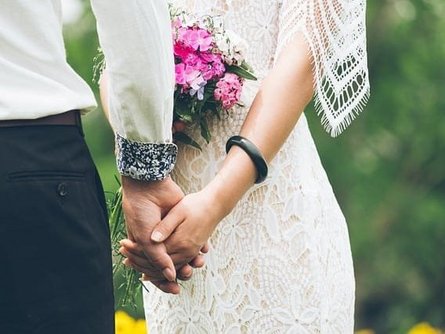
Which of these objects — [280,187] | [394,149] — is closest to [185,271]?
[280,187]

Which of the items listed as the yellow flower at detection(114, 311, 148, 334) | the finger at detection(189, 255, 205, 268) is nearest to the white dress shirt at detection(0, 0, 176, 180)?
the finger at detection(189, 255, 205, 268)

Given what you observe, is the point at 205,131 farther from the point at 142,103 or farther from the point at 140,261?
the point at 142,103

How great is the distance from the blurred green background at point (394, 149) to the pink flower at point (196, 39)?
20.3 ft

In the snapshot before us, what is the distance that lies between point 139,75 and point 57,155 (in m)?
0.29

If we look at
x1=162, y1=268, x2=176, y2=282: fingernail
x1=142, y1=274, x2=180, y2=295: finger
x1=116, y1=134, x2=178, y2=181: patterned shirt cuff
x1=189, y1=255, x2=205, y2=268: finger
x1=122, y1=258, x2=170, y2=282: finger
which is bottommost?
x1=142, y1=274, x2=180, y2=295: finger

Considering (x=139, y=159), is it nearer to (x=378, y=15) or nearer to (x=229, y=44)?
(x=229, y=44)

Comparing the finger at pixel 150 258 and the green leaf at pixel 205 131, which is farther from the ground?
the green leaf at pixel 205 131

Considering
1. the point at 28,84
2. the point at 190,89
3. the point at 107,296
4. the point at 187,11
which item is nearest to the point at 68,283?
the point at 107,296

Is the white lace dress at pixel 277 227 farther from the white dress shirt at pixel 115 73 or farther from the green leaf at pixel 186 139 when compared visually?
the white dress shirt at pixel 115 73

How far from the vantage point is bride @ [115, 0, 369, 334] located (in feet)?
12.6

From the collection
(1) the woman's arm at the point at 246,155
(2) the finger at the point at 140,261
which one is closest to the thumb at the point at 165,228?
(1) the woman's arm at the point at 246,155

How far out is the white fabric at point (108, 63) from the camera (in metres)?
2.91

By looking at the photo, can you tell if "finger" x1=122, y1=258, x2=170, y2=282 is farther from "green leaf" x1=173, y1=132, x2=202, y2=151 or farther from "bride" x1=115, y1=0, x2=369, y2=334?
"green leaf" x1=173, y1=132, x2=202, y2=151

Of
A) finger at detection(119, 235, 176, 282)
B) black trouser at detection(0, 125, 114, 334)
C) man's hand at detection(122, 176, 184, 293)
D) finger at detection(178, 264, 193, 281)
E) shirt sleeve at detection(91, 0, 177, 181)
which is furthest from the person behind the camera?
finger at detection(178, 264, 193, 281)
